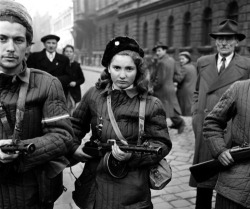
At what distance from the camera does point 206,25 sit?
17531 millimetres

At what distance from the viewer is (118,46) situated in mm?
2336

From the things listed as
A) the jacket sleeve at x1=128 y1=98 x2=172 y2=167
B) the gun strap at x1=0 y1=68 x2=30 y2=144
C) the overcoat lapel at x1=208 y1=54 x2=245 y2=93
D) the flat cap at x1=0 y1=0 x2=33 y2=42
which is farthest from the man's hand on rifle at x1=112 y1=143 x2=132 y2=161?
the overcoat lapel at x1=208 y1=54 x2=245 y2=93

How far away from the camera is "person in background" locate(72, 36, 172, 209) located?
2.22 meters

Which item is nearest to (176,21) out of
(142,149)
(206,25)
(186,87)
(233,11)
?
(206,25)

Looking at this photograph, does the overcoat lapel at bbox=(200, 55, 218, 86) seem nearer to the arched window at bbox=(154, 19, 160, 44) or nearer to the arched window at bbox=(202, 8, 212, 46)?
Answer: the arched window at bbox=(202, 8, 212, 46)

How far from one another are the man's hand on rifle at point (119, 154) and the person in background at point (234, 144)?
0.73 m

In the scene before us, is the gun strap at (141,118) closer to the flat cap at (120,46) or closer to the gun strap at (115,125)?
the gun strap at (115,125)

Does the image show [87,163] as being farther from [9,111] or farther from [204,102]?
[204,102]

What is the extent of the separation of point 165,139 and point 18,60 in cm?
114

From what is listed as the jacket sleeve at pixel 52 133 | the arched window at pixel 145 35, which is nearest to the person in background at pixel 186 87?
the jacket sleeve at pixel 52 133

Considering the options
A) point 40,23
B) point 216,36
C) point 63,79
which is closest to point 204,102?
point 216,36

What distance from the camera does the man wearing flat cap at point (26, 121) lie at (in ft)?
5.89

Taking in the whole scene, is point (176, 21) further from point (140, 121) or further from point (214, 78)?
point (140, 121)

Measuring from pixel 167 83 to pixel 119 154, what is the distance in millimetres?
6073
